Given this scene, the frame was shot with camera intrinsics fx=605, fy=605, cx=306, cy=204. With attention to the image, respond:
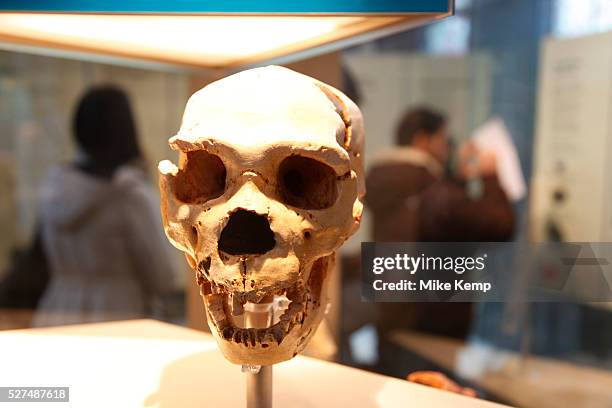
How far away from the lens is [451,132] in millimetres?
2346

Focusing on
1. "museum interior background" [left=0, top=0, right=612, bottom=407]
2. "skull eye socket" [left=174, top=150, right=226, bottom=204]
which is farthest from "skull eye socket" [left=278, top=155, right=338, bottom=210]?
"museum interior background" [left=0, top=0, right=612, bottom=407]

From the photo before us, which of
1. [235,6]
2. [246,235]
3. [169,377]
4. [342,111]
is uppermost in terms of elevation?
[235,6]

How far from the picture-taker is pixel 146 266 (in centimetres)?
218

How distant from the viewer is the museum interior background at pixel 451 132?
1919 mm

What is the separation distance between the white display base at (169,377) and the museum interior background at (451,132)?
511 millimetres

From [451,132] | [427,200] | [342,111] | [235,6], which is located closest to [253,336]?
[342,111]

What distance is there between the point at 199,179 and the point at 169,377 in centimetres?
46

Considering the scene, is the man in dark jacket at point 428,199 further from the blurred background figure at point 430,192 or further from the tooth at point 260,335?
the tooth at point 260,335

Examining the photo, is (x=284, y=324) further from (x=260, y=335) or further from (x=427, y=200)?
(x=427, y=200)

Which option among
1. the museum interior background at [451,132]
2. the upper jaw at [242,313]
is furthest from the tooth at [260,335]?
the museum interior background at [451,132]

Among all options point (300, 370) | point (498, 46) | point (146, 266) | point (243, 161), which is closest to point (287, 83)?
point (243, 161)

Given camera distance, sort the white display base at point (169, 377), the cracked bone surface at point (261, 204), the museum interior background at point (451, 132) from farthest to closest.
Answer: the museum interior background at point (451, 132) < the white display base at point (169, 377) < the cracked bone surface at point (261, 204)

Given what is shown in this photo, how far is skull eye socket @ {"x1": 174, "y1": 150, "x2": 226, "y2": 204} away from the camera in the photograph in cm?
98

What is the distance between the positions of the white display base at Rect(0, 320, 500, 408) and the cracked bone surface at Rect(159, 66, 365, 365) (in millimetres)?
246
